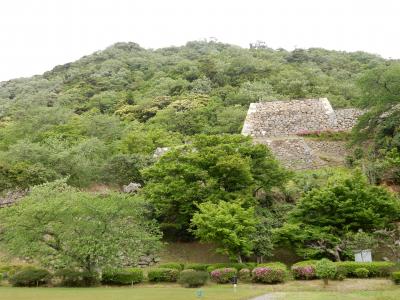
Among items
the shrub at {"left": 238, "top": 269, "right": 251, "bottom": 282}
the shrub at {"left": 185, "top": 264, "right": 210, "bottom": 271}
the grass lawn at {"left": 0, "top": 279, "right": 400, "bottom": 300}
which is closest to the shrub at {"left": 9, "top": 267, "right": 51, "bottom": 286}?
the grass lawn at {"left": 0, "top": 279, "right": 400, "bottom": 300}

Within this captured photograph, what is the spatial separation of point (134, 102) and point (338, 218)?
43.3 metres

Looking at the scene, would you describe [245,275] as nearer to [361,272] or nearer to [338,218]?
[361,272]

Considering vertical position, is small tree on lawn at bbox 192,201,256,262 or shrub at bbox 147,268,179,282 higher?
small tree on lawn at bbox 192,201,256,262

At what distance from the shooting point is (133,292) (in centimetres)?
1609

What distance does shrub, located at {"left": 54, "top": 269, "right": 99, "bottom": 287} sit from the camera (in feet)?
60.8

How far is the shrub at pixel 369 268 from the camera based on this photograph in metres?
17.8

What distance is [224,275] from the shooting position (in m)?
18.5

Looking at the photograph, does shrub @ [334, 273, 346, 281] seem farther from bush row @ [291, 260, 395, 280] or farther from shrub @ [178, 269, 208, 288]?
shrub @ [178, 269, 208, 288]

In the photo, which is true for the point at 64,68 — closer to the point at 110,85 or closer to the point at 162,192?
the point at 110,85

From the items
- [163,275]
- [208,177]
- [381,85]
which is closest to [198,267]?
[163,275]

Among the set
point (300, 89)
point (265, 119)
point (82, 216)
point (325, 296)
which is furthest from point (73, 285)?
point (300, 89)

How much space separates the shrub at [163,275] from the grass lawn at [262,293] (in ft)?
3.53

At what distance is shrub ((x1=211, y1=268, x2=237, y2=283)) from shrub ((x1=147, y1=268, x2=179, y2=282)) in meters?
1.80

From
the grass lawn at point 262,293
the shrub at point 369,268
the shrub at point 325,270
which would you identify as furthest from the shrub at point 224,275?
the shrub at point 369,268
